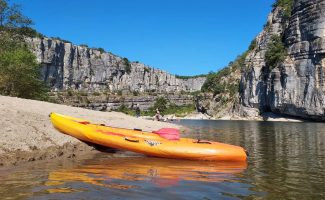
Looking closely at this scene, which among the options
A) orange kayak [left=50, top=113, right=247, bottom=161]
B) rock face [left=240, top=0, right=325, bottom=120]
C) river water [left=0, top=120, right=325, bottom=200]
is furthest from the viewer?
rock face [left=240, top=0, right=325, bottom=120]

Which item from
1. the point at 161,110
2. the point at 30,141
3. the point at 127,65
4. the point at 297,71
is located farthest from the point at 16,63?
the point at 127,65

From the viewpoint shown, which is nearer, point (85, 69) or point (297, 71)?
point (297, 71)

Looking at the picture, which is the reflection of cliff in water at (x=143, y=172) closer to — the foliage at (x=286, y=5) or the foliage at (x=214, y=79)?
the foliage at (x=286, y=5)

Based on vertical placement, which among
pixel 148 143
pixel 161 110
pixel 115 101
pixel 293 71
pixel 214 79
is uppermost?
pixel 214 79

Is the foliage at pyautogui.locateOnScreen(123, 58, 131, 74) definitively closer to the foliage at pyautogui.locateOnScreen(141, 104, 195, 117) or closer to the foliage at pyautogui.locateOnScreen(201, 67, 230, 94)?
the foliage at pyautogui.locateOnScreen(141, 104, 195, 117)

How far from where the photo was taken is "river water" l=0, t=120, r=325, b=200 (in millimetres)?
7273

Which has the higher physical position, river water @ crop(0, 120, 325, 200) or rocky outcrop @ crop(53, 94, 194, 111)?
rocky outcrop @ crop(53, 94, 194, 111)

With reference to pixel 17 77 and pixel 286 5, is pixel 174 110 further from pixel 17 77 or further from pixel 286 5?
pixel 17 77

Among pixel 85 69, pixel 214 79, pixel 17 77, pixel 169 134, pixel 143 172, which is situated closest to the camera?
pixel 143 172

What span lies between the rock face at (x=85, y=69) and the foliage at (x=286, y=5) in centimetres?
8492

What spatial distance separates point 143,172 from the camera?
9.86m

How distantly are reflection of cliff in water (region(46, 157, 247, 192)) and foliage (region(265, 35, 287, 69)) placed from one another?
223ft

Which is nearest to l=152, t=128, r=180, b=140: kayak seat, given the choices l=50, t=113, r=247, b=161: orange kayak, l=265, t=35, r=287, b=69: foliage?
l=50, t=113, r=247, b=161: orange kayak

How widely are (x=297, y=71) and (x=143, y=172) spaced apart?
6647 cm
